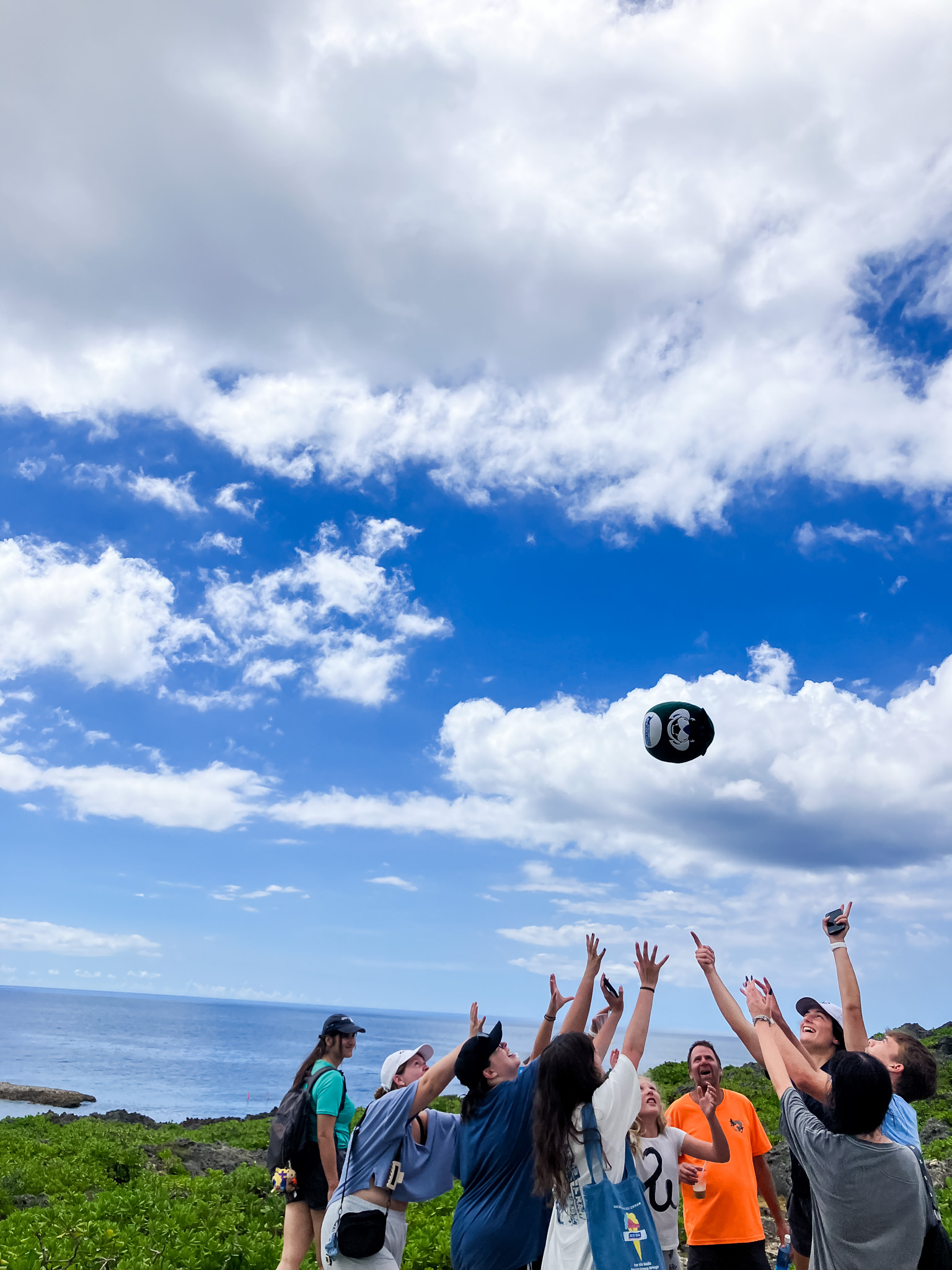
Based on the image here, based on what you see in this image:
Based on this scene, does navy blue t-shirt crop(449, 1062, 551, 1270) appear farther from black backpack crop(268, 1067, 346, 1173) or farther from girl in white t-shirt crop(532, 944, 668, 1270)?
black backpack crop(268, 1067, 346, 1173)

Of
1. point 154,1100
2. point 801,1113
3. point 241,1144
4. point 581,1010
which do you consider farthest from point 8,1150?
point 154,1100

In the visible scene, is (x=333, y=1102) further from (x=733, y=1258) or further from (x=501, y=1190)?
(x=733, y=1258)

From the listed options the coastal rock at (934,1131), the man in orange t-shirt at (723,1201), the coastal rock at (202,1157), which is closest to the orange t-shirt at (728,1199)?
the man in orange t-shirt at (723,1201)

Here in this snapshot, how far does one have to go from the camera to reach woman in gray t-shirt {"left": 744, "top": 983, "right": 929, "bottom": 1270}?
378cm

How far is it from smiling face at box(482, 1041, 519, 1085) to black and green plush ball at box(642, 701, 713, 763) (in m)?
3.84

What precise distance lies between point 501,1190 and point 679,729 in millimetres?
4528

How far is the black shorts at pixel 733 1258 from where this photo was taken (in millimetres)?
5883

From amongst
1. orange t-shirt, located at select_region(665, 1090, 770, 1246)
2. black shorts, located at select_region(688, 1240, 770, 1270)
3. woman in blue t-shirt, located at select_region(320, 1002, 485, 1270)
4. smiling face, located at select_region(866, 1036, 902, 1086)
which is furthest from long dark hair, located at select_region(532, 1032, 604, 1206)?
black shorts, located at select_region(688, 1240, 770, 1270)

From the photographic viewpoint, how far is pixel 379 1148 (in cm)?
480

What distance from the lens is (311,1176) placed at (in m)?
6.26

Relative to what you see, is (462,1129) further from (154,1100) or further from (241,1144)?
(154,1100)

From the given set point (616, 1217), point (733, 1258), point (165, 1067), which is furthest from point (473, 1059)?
point (165, 1067)

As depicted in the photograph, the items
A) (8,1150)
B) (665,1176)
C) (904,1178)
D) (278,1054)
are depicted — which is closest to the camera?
(904,1178)

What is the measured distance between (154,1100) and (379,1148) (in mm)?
72934
